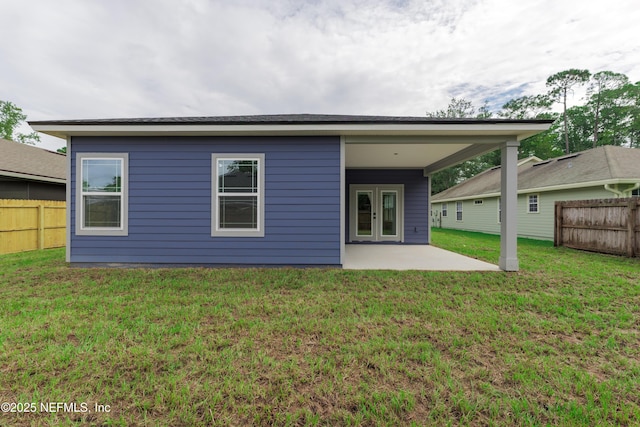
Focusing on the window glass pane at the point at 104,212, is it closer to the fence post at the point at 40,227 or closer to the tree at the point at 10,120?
the fence post at the point at 40,227

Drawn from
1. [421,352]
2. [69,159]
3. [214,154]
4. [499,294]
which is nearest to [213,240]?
[214,154]

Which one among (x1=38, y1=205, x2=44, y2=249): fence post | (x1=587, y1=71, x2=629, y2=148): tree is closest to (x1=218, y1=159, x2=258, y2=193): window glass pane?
(x1=38, y1=205, x2=44, y2=249): fence post

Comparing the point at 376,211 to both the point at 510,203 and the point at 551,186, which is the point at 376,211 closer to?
the point at 510,203

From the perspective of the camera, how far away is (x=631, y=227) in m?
6.59

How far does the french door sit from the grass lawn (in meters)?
5.41

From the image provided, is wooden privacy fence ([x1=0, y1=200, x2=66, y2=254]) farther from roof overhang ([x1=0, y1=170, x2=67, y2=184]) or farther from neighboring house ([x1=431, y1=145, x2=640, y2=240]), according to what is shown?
neighboring house ([x1=431, y1=145, x2=640, y2=240])

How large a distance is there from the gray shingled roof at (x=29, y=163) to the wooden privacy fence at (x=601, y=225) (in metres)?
17.8

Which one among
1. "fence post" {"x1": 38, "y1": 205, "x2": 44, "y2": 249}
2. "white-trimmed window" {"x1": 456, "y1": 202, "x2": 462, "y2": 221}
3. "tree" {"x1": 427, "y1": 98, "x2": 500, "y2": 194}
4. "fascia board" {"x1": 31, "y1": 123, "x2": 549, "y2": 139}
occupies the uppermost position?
"tree" {"x1": 427, "y1": 98, "x2": 500, "y2": 194}

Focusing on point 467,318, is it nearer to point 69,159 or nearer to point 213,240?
point 213,240

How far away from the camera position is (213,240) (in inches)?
211

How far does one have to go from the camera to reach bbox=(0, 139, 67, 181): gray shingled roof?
27.8 feet

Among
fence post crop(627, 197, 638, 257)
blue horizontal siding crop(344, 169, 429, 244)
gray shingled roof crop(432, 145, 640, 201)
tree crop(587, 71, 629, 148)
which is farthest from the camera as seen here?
tree crop(587, 71, 629, 148)

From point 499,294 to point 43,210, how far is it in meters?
11.9

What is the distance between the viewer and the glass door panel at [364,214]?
31.4ft
